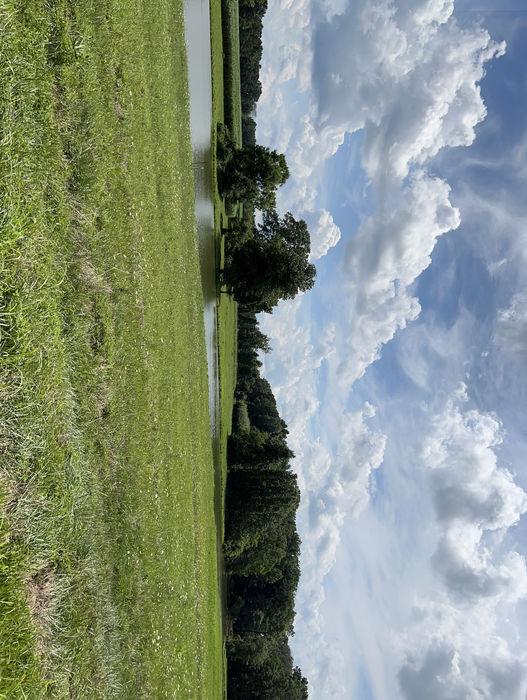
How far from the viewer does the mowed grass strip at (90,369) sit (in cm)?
774

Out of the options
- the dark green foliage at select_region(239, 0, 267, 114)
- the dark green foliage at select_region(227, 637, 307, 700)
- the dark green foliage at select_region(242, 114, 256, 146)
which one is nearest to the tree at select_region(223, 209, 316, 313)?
the dark green foliage at select_region(227, 637, 307, 700)

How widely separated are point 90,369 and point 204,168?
101ft

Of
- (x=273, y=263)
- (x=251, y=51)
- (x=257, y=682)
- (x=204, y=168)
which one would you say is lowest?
(x=257, y=682)

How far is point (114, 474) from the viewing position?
12.2 meters

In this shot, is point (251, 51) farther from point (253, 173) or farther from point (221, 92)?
point (253, 173)

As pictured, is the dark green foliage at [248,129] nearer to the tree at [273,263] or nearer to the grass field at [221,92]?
the grass field at [221,92]

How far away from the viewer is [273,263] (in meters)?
40.4

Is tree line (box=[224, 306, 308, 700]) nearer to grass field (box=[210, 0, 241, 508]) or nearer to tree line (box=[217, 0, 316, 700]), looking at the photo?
tree line (box=[217, 0, 316, 700])

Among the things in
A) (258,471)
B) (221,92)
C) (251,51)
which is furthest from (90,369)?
(251,51)

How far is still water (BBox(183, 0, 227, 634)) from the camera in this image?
34906 millimetres

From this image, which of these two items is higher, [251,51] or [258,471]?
[251,51]

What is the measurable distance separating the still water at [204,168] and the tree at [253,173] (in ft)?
8.84

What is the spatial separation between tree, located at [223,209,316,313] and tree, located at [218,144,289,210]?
2.88 m

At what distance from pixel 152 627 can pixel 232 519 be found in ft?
118
